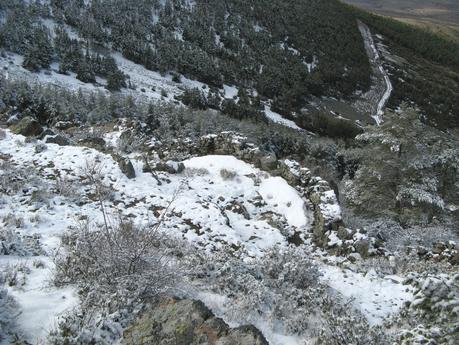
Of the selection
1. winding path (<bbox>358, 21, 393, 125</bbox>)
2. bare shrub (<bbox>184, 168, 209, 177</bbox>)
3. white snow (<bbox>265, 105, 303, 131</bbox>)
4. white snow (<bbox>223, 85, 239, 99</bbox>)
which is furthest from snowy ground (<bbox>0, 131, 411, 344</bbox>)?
winding path (<bbox>358, 21, 393, 125</bbox>)

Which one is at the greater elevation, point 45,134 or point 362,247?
point 362,247

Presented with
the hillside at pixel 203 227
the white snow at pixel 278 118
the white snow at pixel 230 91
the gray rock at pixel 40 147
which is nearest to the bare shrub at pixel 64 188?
the hillside at pixel 203 227

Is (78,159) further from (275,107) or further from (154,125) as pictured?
(275,107)

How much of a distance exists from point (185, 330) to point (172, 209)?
15.9 ft

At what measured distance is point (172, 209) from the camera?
8.39 m

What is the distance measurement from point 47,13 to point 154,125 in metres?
28.5

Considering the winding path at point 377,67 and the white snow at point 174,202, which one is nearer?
the white snow at point 174,202

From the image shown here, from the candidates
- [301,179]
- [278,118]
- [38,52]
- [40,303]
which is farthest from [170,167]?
[278,118]

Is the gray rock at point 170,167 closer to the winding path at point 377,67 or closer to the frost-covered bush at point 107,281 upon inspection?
the frost-covered bush at point 107,281

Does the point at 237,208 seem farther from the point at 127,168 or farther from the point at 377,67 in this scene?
the point at 377,67

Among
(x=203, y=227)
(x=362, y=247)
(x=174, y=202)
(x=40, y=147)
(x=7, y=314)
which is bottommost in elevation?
(x=40, y=147)

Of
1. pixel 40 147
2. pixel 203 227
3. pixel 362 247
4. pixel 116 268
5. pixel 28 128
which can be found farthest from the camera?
pixel 28 128

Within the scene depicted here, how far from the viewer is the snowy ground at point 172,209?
4633 millimetres

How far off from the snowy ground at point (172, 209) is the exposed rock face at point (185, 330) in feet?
2.59
